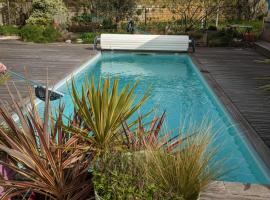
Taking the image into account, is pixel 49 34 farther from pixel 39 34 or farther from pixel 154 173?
pixel 154 173

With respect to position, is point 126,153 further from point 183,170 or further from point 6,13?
point 6,13

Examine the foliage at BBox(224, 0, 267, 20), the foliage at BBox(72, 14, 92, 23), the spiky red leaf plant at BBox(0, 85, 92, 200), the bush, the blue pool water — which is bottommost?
the blue pool water

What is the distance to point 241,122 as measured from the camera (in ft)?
18.3

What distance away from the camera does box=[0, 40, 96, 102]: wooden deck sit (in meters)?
8.78

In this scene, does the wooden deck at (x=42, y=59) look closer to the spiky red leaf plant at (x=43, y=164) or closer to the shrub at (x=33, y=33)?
the shrub at (x=33, y=33)

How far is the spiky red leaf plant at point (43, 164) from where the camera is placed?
242cm

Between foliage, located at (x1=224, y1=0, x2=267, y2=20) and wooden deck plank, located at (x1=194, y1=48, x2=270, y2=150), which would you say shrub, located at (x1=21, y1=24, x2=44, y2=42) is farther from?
foliage, located at (x1=224, y1=0, x2=267, y2=20)

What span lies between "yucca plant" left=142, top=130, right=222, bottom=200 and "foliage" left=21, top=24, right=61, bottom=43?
47.6 feet

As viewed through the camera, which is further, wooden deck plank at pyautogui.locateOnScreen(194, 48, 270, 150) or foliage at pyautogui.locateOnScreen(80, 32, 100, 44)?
foliage at pyautogui.locateOnScreen(80, 32, 100, 44)

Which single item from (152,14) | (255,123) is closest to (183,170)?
(255,123)

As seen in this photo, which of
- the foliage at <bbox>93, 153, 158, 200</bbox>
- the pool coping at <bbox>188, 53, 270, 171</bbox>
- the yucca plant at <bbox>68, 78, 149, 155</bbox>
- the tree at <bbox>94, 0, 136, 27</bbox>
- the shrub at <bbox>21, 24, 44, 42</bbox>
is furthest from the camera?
the tree at <bbox>94, 0, 136, 27</bbox>

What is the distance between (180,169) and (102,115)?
2.49 ft

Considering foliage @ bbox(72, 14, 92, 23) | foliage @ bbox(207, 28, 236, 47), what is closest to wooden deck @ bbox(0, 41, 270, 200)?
foliage @ bbox(207, 28, 236, 47)

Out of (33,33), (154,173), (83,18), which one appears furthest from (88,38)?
(154,173)
